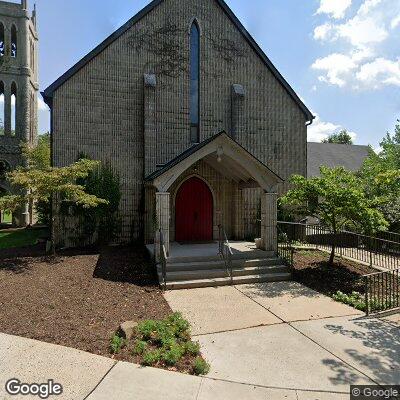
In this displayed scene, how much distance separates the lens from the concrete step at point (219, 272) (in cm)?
912

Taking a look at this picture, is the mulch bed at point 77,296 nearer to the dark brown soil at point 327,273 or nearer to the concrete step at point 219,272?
the concrete step at point 219,272

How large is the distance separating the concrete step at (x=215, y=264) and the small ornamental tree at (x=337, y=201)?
1.97 m

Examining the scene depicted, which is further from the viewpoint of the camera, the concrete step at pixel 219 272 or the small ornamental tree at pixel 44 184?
the small ornamental tree at pixel 44 184

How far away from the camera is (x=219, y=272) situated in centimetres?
954

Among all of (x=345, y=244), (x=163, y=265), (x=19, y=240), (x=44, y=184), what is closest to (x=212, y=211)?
(x=163, y=265)

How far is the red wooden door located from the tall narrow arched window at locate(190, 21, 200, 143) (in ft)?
7.40

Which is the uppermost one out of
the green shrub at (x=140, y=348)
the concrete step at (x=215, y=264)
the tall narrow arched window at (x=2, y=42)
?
the tall narrow arched window at (x=2, y=42)

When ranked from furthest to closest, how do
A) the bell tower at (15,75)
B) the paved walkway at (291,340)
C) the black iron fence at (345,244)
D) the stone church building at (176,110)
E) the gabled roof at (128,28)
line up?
1. the bell tower at (15,75)
2. the stone church building at (176,110)
3. the gabled roof at (128,28)
4. the black iron fence at (345,244)
5. the paved walkway at (291,340)

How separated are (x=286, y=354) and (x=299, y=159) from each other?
12.0 m

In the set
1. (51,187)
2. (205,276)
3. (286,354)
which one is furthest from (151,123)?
(286,354)

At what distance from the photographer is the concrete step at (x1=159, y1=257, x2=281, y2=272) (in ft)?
31.0

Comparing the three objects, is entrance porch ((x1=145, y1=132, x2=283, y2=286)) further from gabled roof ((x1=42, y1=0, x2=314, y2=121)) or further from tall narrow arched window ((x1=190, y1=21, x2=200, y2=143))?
gabled roof ((x1=42, y1=0, x2=314, y2=121))

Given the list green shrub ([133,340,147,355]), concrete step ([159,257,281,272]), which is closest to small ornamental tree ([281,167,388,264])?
concrete step ([159,257,281,272])

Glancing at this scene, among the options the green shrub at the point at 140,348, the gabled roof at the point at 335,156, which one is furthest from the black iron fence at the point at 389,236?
the green shrub at the point at 140,348
